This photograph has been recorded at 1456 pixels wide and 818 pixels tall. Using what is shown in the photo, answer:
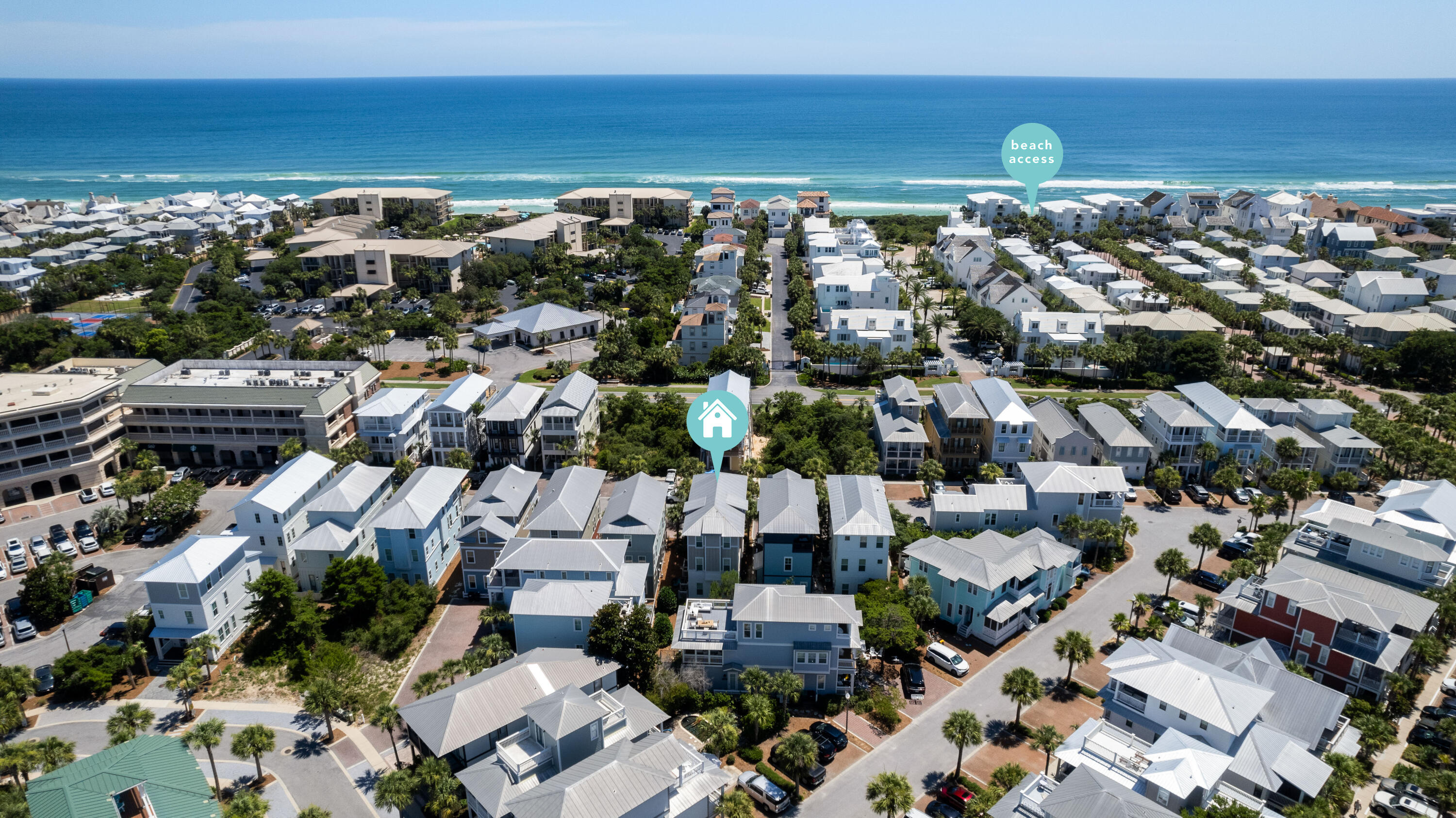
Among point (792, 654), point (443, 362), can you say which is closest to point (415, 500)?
point (792, 654)

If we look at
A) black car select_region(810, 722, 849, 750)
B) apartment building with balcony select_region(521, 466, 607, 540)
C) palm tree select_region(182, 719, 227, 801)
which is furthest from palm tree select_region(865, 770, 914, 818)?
palm tree select_region(182, 719, 227, 801)

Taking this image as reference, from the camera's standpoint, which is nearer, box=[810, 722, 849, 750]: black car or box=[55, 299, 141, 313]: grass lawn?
box=[810, 722, 849, 750]: black car

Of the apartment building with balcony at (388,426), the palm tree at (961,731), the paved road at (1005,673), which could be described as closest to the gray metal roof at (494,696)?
the paved road at (1005,673)

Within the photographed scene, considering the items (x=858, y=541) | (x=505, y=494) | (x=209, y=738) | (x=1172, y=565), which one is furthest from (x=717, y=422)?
(x=209, y=738)

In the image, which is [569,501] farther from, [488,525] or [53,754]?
[53,754]

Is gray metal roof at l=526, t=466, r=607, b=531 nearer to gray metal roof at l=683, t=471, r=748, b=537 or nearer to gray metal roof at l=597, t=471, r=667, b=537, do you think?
gray metal roof at l=597, t=471, r=667, b=537

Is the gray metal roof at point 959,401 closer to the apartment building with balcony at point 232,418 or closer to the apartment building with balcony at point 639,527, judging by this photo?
the apartment building with balcony at point 639,527
